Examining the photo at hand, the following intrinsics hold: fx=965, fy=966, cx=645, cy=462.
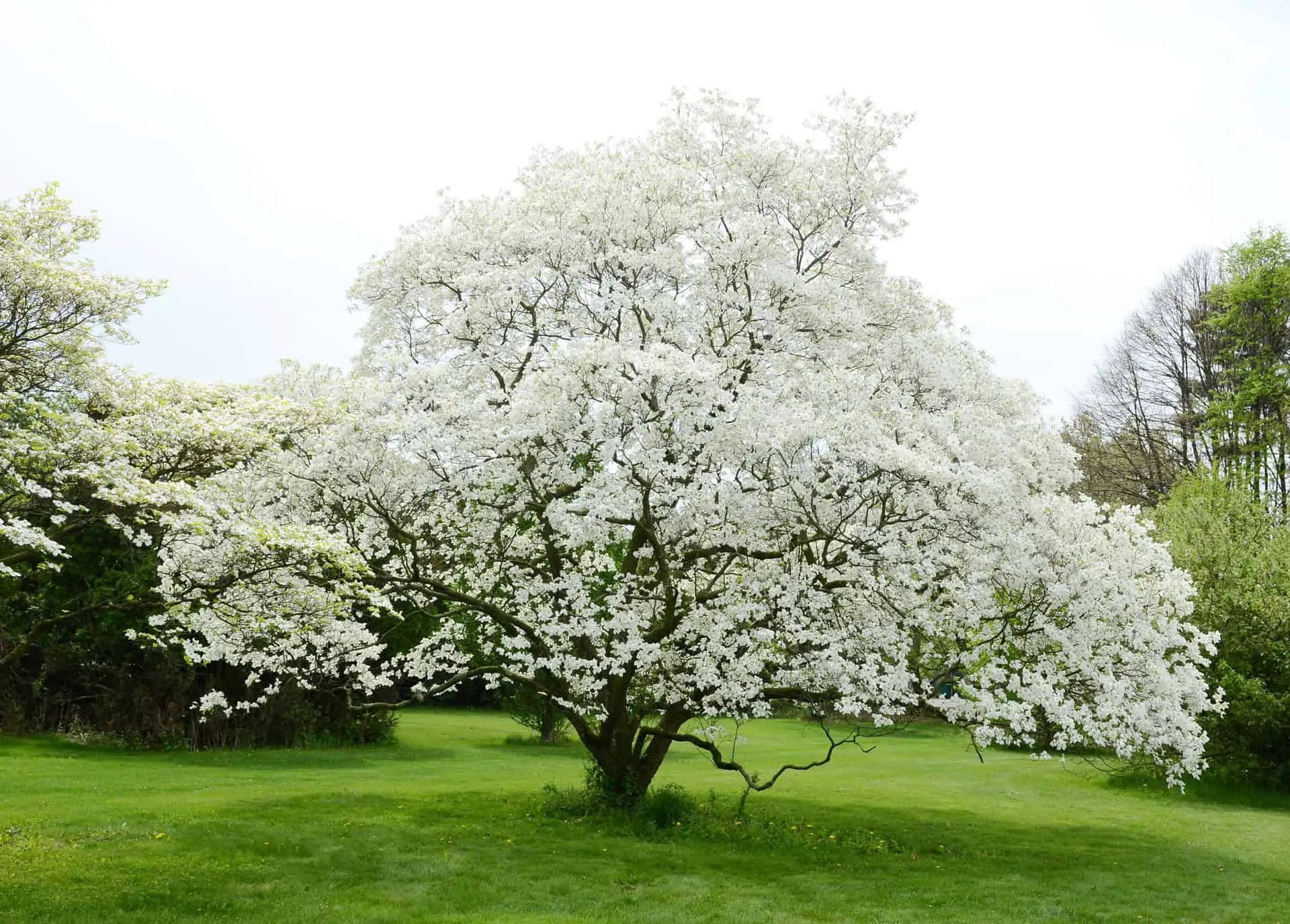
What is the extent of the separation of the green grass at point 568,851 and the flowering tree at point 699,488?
6.74 ft

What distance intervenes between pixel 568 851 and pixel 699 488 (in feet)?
20.0

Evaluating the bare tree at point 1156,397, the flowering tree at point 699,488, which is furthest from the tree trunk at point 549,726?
the bare tree at point 1156,397

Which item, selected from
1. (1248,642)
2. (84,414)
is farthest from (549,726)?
(84,414)

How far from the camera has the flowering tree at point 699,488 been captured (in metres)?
13.7

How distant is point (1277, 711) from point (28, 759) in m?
29.2

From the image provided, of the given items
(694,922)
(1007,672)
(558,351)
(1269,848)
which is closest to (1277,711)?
(1269,848)

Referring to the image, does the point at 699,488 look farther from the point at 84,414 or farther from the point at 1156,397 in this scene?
the point at 1156,397

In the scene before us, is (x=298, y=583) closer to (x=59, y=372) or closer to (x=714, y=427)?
(x=59, y=372)

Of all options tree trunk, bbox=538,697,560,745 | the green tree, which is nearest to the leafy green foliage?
the green tree

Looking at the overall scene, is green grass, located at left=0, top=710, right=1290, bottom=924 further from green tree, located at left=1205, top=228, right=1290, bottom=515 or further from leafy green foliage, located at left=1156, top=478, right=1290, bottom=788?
green tree, located at left=1205, top=228, right=1290, bottom=515

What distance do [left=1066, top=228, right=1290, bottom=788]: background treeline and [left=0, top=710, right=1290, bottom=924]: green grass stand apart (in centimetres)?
315

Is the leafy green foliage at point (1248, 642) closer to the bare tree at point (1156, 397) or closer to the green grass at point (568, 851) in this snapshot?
the green grass at point (568, 851)

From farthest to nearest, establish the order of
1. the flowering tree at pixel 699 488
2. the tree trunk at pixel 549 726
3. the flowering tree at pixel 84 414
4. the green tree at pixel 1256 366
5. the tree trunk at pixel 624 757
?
1. the green tree at pixel 1256 366
2. the tree trunk at pixel 549 726
3. the tree trunk at pixel 624 757
4. the flowering tree at pixel 699 488
5. the flowering tree at pixel 84 414

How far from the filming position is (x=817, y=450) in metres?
13.9
